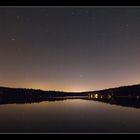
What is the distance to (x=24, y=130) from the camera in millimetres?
9031
